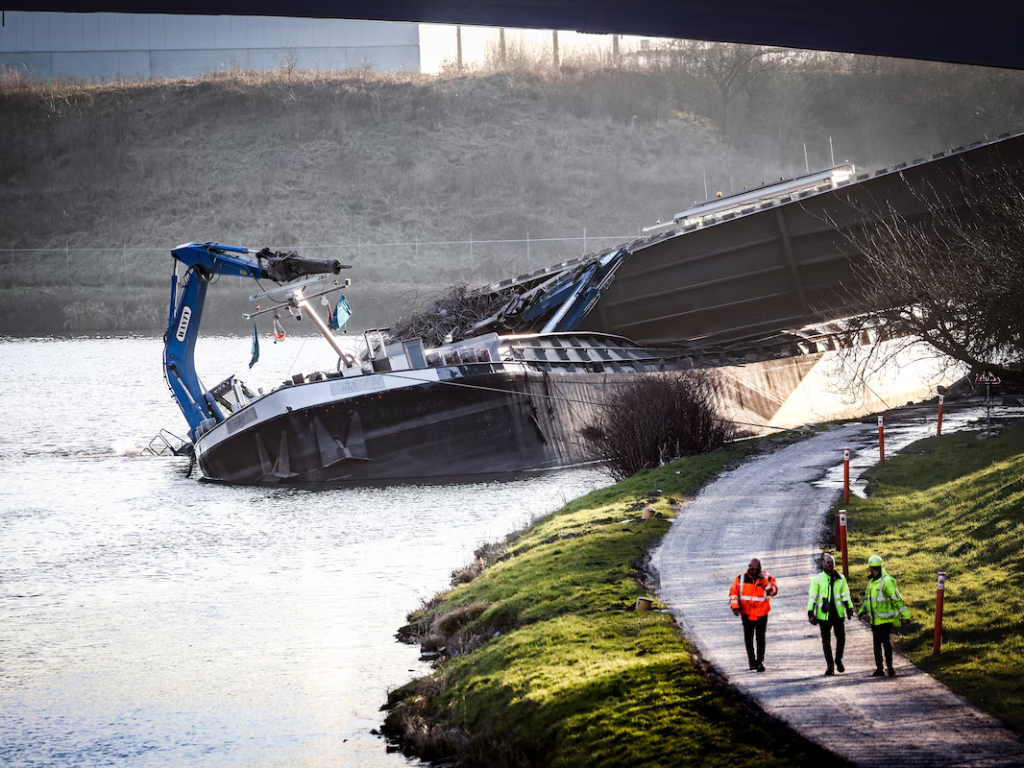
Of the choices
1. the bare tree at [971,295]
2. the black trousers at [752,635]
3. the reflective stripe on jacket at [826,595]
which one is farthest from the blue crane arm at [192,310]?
the reflective stripe on jacket at [826,595]

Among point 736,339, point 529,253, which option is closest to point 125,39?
point 529,253

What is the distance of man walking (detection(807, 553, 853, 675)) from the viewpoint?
17.2m

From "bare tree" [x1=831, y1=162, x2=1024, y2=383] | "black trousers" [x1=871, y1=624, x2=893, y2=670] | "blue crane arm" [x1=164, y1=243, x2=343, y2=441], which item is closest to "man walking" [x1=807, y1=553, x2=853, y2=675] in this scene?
"black trousers" [x1=871, y1=624, x2=893, y2=670]

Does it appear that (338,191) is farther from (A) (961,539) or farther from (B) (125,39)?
(A) (961,539)

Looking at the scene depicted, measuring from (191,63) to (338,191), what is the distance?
1166 inches

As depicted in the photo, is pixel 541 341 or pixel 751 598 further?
pixel 541 341

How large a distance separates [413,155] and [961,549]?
509 feet

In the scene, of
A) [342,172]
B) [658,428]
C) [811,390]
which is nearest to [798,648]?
[658,428]

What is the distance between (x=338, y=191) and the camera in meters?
169

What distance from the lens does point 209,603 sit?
29359mm

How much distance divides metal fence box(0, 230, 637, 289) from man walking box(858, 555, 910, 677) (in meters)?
138

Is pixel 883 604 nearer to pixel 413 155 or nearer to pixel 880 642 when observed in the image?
pixel 880 642

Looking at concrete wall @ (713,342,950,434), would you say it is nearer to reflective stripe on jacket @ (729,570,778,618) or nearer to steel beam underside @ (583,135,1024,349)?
steel beam underside @ (583,135,1024,349)

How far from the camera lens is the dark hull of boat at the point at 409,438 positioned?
45156 millimetres
